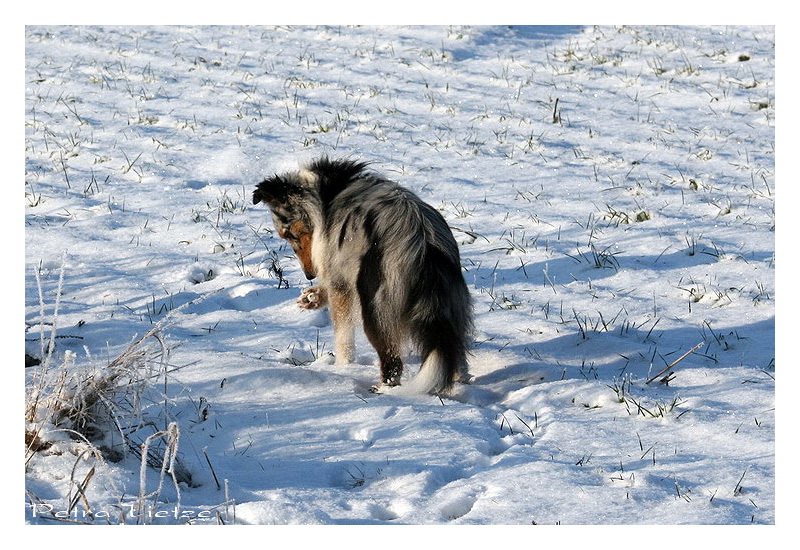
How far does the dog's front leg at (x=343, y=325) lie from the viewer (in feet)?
18.3

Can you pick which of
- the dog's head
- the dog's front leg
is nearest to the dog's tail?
the dog's front leg

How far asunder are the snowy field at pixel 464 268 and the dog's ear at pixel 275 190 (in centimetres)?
88

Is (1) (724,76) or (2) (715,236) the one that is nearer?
(2) (715,236)

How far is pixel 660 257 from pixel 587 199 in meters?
1.61

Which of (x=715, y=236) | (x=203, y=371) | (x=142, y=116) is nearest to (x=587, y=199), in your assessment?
(x=715, y=236)

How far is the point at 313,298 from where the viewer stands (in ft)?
20.5

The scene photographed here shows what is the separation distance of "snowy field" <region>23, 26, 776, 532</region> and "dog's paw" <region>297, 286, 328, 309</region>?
0.47 ft

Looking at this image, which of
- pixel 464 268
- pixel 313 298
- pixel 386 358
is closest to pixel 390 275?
pixel 386 358

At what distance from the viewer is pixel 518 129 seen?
1058cm

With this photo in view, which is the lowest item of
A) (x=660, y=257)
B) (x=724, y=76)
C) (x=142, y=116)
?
(x=660, y=257)

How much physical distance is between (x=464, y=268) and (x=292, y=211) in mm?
1696

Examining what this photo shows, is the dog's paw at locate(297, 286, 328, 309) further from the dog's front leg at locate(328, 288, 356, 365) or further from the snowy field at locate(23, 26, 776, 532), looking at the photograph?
the dog's front leg at locate(328, 288, 356, 365)

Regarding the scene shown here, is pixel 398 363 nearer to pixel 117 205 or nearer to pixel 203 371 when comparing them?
pixel 203 371

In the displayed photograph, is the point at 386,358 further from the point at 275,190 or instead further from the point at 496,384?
the point at 275,190
